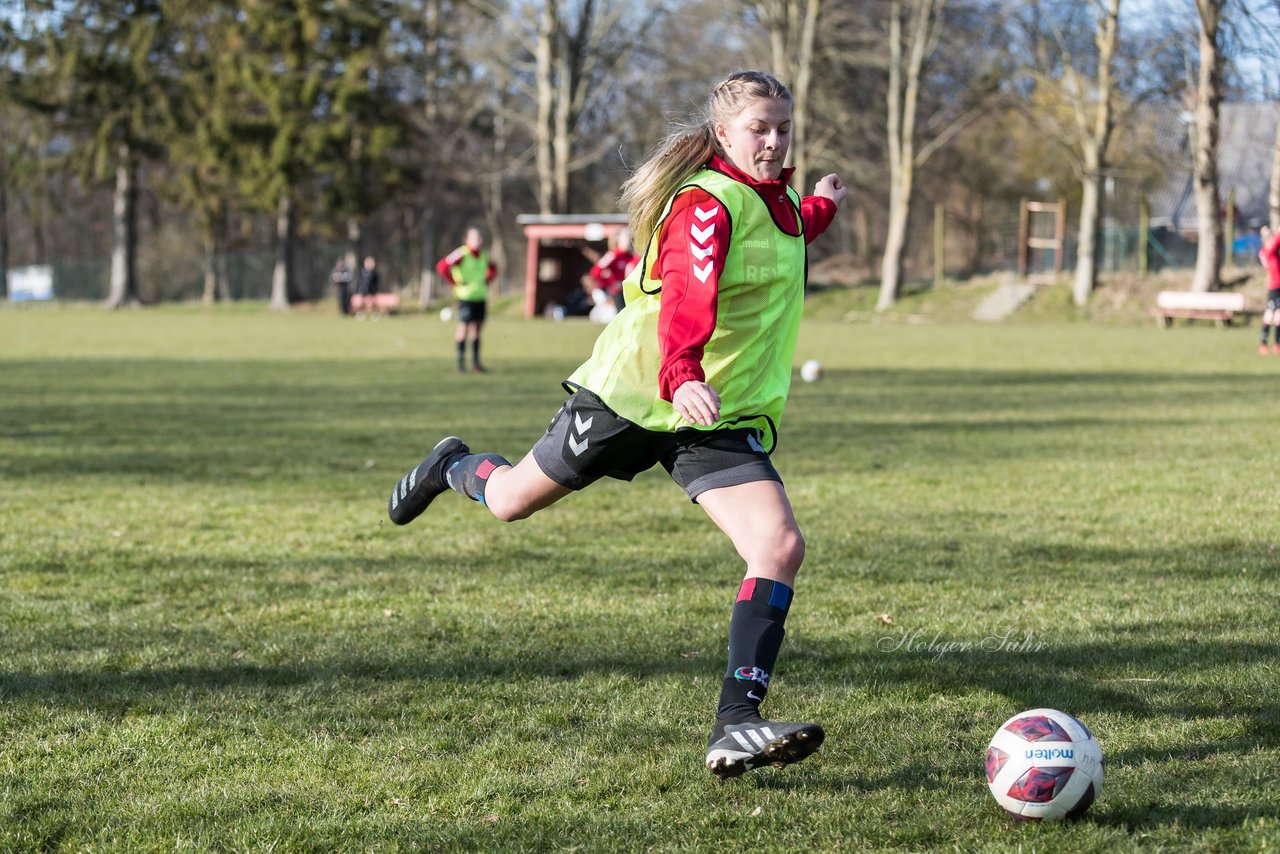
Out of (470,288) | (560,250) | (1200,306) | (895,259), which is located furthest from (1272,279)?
(560,250)

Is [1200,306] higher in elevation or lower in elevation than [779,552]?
higher

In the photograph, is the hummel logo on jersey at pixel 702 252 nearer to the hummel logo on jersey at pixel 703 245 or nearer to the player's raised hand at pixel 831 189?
the hummel logo on jersey at pixel 703 245

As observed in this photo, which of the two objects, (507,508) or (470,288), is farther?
(470,288)

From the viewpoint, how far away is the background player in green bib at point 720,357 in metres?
3.63

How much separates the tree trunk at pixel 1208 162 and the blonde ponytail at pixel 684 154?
29.9 meters

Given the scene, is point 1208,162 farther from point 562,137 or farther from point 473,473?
point 473,473

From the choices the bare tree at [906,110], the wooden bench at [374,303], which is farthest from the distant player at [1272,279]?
the wooden bench at [374,303]

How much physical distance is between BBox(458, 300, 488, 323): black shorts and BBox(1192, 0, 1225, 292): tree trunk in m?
20.1

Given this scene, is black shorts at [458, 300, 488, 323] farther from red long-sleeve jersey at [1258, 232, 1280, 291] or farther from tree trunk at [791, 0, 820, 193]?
tree trunk at [791, 0, 820, 193]

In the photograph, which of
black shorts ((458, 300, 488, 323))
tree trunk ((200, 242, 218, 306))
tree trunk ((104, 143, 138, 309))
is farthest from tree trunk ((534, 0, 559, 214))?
black shorts ((458, 300, 488, 323))

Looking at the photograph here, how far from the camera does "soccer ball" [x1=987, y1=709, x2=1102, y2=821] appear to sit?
322 cm

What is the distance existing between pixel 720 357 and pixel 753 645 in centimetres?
83

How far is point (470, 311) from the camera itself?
1858 centimetres

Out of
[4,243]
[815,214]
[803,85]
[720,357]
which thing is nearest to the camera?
[720,357]
